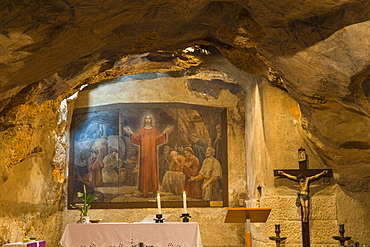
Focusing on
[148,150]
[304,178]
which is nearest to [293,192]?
[304,178]

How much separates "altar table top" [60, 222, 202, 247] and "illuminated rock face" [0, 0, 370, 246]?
1.41m

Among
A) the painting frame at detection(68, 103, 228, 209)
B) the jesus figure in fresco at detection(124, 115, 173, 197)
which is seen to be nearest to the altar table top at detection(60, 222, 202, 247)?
the painting frame at detection(68, 103, 228, 209)

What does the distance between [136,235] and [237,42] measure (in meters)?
3.69

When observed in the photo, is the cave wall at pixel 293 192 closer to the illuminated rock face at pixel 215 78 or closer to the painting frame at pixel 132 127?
the illuminated rock face at pixel 215 78

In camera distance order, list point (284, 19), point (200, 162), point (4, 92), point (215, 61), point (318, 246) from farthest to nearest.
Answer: point (200, 162)
point (215, 61)
point (318, 246)
point (4, 92)
point (284, 19)

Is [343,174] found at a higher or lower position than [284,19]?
lower

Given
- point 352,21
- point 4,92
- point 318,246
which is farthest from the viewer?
point 318,246

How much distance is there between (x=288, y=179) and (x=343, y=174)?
3.28 feet

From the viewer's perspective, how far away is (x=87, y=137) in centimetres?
1173

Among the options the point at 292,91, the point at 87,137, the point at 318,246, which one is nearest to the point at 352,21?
the point at 292,91

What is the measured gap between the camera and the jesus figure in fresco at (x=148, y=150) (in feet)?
37.6

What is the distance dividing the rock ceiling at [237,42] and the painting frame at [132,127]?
324 centimetres

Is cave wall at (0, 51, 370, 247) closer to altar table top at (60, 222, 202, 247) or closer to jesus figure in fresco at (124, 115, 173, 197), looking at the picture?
jesus figure in fresco at (124, 115, 173, 197)

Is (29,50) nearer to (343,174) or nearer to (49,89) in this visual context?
(49,89)
